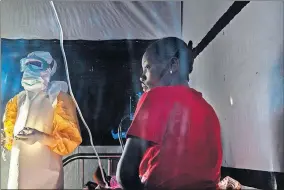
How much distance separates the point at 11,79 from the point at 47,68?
11 centimetres

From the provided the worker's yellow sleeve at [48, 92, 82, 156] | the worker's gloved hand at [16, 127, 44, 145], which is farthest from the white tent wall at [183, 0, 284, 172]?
the worker's gloved hand at [16, 127, 44, 145]

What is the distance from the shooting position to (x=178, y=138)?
1.19 metres

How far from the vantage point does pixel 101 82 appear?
124cm

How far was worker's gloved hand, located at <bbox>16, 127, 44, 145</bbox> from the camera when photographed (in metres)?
1.21

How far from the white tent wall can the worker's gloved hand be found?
0.47m

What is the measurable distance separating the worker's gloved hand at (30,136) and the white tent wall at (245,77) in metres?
0.47

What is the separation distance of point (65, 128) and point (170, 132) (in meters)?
0.30

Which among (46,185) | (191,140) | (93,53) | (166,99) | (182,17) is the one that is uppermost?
(182,17)

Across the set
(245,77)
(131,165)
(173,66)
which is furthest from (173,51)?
(131,165)

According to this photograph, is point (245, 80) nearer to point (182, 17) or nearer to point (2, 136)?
point (182, 17)

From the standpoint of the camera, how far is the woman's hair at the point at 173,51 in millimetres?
1238

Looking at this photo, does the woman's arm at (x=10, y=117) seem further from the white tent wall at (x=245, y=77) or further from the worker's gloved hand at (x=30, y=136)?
the white tent wall at (x=245, y=77)

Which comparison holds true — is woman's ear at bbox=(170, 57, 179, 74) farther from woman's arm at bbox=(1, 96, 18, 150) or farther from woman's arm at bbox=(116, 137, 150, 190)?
woman's arm at bbox=(1, 96, 18, 150)

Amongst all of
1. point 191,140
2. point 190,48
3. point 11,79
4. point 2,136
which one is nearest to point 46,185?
point 2,136
